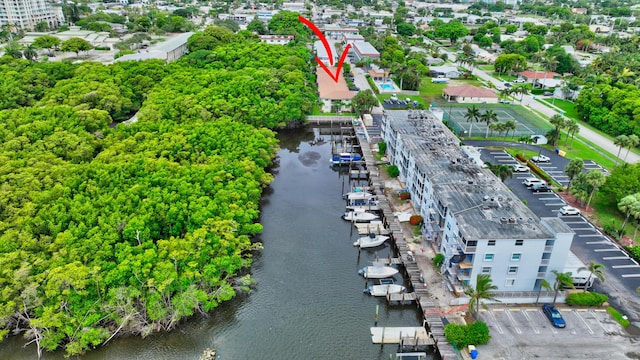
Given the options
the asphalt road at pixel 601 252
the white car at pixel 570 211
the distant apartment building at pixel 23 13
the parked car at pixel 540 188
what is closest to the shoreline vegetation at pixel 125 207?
the asphalt road at pixel 601 252

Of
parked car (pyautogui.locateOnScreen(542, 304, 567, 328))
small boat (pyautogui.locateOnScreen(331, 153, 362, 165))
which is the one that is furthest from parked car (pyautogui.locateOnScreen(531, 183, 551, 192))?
small boat (pyautogui.locateOnScreen(331, 153, 362, 165))

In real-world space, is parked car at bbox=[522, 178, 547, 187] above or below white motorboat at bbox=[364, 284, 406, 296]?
above

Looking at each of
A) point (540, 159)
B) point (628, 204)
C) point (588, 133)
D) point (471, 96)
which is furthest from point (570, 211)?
point (471, 96)

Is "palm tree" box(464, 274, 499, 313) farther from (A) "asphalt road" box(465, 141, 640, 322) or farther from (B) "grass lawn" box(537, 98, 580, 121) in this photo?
(B) "grass lawn" box(537, 98, 580, 121)

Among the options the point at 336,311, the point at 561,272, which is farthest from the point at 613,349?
the point at 336,311

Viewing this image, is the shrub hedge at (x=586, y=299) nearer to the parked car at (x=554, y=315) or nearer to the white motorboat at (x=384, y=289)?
the parked car at (x=554, y=315)
